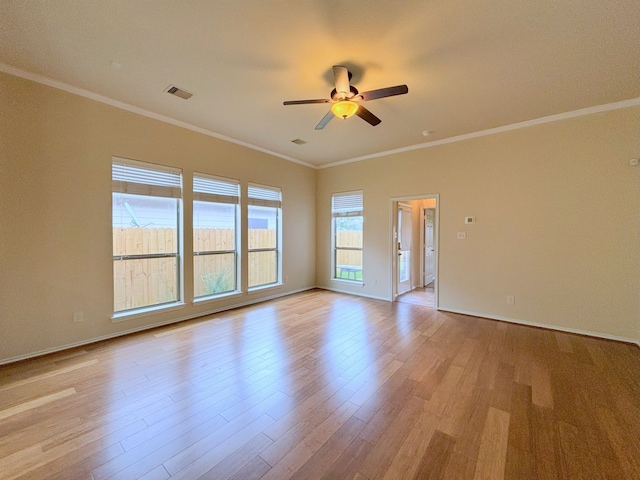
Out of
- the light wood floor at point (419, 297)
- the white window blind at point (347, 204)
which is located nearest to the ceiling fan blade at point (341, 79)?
the white window blind at point (347, 204)

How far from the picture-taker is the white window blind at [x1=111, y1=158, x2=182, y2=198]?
355 centimetres

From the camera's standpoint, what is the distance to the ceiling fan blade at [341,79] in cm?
243

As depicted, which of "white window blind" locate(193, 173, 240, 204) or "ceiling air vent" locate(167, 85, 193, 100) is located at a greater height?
"ceiling air vent" locate(167, 85, 193, 100)

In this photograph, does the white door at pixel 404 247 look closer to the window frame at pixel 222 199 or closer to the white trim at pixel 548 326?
the white trim at pixel 548 326

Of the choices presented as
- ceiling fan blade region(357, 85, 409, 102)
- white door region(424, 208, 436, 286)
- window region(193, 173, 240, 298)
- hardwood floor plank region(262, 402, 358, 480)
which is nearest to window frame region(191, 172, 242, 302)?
window region(193, 173, 240, 298)

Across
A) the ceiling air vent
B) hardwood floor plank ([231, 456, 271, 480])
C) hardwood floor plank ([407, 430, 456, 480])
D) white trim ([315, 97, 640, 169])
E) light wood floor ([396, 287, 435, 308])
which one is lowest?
hardwood floor plank ([407, 430, 456, 480])

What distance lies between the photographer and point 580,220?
11.9ft

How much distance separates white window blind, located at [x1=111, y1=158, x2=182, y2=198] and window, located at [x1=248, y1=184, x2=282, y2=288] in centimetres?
141

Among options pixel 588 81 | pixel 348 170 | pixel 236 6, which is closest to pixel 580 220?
pixel 588 81

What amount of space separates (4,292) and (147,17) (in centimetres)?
315

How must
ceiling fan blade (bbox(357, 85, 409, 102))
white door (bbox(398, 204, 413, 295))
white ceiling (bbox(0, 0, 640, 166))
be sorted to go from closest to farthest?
white ceiling (bbox(0, 0, 640, 166)) → ceiling fan blade (bbox(357, 85, 409, 102)) → white door (bbox(398, 204, 413, 295))

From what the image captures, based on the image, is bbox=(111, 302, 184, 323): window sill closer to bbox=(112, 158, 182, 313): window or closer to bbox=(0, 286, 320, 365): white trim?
bbox=(112, 158, 182, 313): window

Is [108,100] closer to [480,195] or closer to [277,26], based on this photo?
[277,26]

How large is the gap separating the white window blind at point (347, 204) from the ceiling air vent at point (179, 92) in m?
3.75
